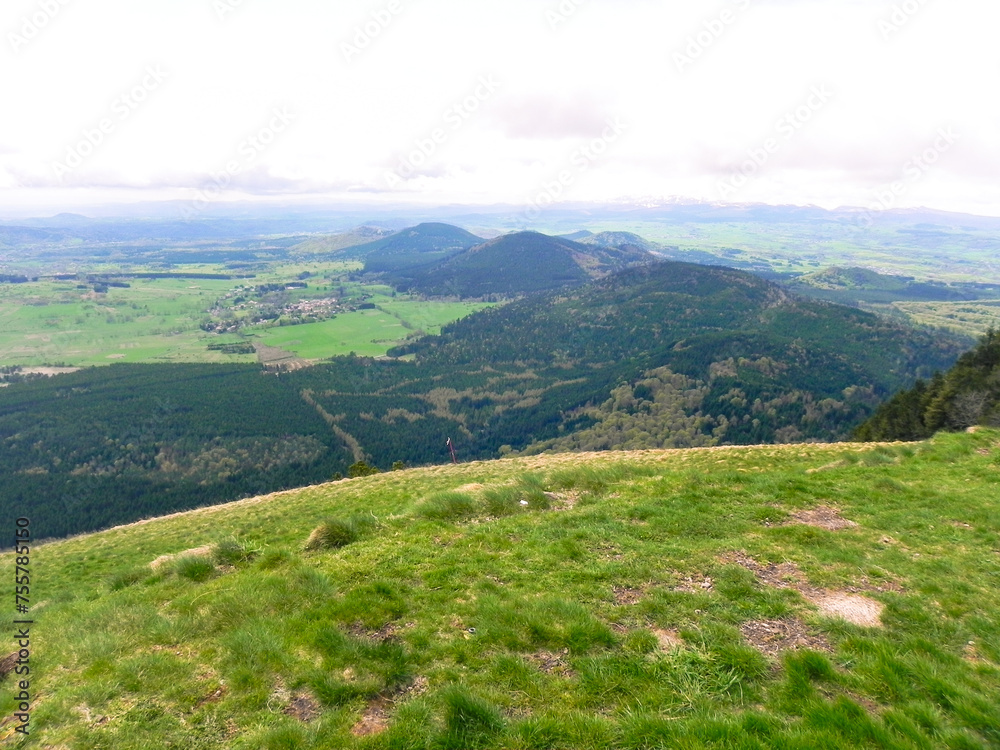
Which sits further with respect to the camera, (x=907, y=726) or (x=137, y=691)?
(x=137, y=691)

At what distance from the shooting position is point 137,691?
8195 mm

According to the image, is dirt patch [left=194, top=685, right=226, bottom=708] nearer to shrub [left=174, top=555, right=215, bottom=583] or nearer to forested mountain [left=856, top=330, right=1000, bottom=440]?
shrub [left=174, top=555, right=215, bottom=583]

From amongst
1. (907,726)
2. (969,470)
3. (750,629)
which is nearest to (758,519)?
(750,629)

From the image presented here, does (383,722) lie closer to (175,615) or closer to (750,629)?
(175,615)

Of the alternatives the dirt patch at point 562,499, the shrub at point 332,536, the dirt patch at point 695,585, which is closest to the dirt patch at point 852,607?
the dirt patch at point 695,585

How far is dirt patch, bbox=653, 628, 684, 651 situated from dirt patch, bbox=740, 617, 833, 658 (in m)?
1.37

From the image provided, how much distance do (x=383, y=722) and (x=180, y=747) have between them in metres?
2.97

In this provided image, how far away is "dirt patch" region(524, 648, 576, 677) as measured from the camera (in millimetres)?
8438

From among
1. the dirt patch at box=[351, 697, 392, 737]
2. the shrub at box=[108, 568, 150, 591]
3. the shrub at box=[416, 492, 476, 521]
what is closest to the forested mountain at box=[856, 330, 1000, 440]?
the shrub at box=[416, 492, 476, 521]

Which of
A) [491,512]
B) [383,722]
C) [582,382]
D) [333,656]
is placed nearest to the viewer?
→ [383,722]

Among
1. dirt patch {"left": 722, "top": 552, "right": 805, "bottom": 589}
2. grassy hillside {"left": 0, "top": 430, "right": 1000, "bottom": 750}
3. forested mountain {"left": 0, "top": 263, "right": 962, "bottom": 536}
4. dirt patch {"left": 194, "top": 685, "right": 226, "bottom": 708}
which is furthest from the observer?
forested mountain {"left": 0, "top": 263, "right": 962, "bottom": 536}

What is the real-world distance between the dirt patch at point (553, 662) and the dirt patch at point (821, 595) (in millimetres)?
6011

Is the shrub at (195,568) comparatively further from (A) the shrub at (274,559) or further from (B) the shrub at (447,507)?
(B) the shrub at (447,507)

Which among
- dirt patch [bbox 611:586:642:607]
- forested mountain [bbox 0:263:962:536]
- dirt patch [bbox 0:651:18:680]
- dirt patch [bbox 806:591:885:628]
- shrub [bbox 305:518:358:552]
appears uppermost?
dirt patch [bbox 806:591:885:628]
